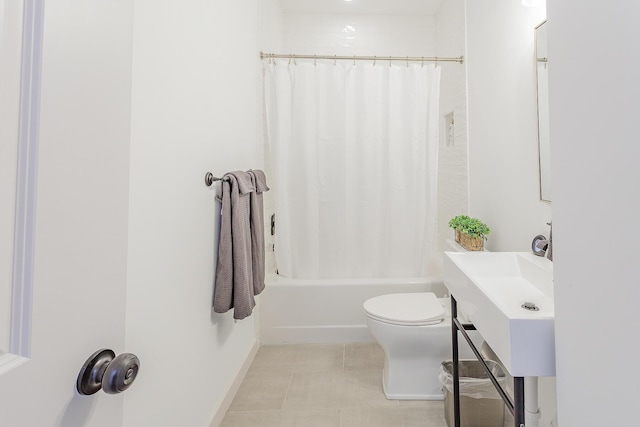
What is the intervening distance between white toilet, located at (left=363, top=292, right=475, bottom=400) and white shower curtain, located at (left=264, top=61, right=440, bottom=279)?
2.33ft

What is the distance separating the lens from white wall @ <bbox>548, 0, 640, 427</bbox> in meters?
0.52

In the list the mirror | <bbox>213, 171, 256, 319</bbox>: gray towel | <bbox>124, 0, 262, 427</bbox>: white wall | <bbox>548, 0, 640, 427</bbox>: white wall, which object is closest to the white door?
<bbox>124, 0, 262, 427</bbox>: white wall

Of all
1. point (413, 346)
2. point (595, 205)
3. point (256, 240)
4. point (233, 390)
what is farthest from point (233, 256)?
point (595, 205)

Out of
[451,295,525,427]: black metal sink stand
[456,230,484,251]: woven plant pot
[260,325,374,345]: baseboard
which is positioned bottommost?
[260,325,374,345]: baseboard

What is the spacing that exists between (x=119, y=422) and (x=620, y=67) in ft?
3.37

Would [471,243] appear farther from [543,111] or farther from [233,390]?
[233,390]

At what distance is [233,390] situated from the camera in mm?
1802

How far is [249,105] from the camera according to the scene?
A: 2115 millimetres

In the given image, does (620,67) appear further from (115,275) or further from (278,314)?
(278,314)

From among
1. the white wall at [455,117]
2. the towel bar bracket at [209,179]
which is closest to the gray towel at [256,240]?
the towel bar bracket at [209,179]

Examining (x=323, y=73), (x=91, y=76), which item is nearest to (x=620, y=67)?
(x=91, y=76)

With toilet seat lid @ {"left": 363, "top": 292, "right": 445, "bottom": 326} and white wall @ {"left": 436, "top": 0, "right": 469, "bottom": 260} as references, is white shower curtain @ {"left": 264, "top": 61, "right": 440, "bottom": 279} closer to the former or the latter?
white wall @ {"left": 436, "top": 0, "right": 469, "bottom": 260}

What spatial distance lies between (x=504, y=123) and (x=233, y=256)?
1626 mm

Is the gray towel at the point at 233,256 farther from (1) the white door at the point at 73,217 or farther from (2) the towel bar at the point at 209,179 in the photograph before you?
(1) the white door at the point at 73,217
